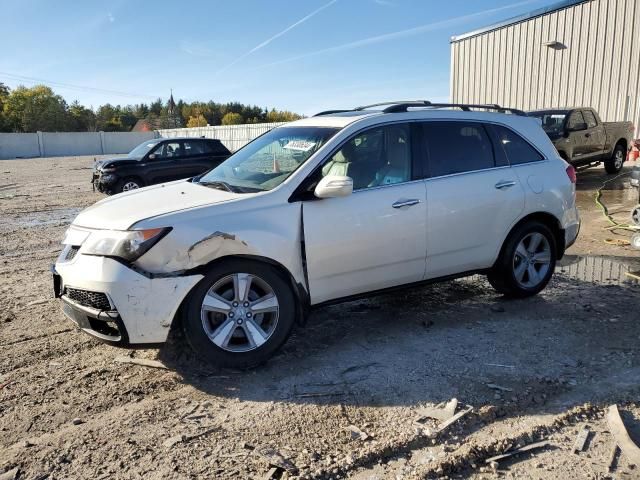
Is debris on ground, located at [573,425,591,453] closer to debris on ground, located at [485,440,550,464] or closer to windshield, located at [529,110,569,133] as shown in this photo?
debris on ground, located at [485,440,550,464]

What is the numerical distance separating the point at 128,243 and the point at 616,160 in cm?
1591

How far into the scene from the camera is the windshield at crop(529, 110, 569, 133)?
533 inches

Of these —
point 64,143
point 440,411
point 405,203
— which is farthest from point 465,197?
point 64,143

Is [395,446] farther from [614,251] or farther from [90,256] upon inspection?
[614,251]

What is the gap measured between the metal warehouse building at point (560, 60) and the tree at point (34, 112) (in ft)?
236

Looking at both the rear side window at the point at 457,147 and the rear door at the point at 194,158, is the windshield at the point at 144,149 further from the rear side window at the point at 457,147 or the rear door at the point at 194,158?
the rear side window at the point at 457,147

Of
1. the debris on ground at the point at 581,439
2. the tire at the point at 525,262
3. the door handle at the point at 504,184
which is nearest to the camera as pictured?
the debris on ground at the point at 581,439

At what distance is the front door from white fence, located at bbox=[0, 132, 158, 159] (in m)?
54.3

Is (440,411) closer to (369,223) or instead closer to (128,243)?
(369,223)

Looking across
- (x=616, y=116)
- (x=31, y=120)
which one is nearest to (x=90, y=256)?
(x=616, y=116)

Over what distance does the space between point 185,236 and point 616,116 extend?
17805mm

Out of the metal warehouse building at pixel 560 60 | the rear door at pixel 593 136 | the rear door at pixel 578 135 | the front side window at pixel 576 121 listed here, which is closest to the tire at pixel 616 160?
the rear door at pixel 593 136

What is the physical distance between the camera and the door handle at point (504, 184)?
4961 mm

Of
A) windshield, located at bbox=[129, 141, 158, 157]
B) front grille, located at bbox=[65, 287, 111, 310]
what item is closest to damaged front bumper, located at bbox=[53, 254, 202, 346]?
front grille, located at bbox=[65, 287, 111, 310]
